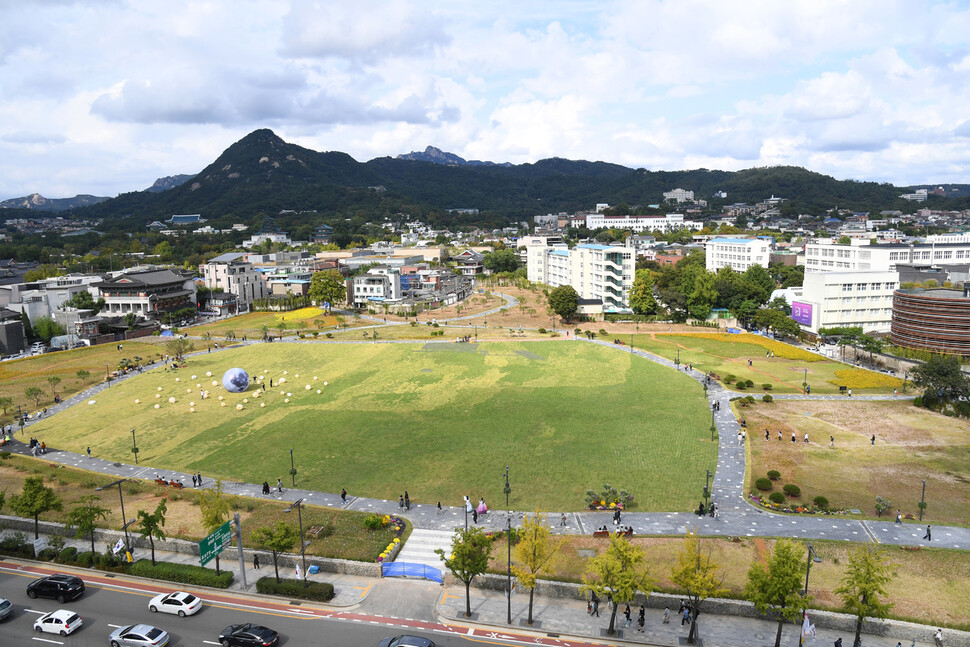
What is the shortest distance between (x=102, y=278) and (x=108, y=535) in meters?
85.9

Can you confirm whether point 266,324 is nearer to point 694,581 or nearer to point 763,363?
point 763,363

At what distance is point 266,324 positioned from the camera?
9125cm

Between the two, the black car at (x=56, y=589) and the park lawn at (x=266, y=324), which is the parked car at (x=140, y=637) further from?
the park lawn at (x=266, y=324)

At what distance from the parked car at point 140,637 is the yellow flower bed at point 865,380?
5874 centimetres

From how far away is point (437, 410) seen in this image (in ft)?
167

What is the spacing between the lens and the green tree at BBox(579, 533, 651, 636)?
22266mm

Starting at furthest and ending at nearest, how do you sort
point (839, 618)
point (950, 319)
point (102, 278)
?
point (102, 278)
point (950, 319)
point (839, 618)

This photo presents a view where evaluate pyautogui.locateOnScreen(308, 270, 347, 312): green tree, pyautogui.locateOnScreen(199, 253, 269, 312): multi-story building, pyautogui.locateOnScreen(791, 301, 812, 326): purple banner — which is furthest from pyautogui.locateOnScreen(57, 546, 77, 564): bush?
pyautogui.locateOnScreen(791, 301, 812, 326): purple banner

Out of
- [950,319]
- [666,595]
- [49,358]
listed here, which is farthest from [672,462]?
[49,358]

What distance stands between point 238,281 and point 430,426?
76.6m

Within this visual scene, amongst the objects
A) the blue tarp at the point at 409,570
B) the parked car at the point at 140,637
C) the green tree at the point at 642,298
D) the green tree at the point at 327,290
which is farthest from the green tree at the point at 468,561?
the green tree at the point at 327,290

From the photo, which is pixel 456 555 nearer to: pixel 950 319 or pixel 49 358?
pixel 950 319

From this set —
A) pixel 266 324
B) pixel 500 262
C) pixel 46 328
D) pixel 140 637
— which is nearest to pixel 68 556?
pixel 140 637

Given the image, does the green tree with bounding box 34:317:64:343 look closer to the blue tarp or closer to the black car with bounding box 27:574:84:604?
the black car with bounding box 27:574:84:604
